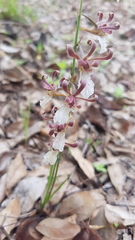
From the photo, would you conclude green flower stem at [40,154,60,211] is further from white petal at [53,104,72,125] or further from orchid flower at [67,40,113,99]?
orchid flower at [67,40,113,99]

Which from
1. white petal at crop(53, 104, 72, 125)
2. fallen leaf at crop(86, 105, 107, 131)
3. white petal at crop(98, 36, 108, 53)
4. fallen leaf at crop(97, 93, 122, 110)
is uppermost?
white petal at crop(98, 36, 108, 53)

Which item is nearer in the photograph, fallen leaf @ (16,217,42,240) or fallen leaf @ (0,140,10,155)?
fallen leaf @ (16,217,42,240)

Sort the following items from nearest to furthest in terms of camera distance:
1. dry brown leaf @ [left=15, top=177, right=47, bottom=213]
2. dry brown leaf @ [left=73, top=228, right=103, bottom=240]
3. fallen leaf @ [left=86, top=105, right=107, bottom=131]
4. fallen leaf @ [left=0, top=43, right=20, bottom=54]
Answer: dry brown leaf @ [left=73, top=228, right=103, bottom=240] < dry brown leaf @ [left=15, top=177, right=47, bottom=213] < fallen leaf @ [left=86, top=105, right=107, bottom=131] < fallen leaf @ [left=0, top=43, right=20, bottom=54]

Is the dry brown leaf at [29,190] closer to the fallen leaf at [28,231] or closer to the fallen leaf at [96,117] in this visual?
the fallen leaf at [28,231]

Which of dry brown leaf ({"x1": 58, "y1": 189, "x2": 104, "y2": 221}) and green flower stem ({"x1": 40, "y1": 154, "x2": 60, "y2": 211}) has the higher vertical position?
green flower stem ({"x1": 40, "y1": 154, "x2": 60, "y2": 211})

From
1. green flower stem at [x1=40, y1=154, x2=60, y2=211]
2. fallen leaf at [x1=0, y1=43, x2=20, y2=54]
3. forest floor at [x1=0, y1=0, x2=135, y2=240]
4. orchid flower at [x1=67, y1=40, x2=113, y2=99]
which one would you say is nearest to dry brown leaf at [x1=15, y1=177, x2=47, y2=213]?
forest floor at [x1=0, y1=0, x2=135, y2=240]

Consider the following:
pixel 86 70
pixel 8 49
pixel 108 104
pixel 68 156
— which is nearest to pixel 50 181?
pixel 68 156

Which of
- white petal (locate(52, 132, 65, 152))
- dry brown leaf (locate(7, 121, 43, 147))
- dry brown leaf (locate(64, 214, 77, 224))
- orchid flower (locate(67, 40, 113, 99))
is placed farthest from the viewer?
dry brown leaf (locate(7, 121, 43, 147))

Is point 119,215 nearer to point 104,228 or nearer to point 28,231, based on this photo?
point 104,228

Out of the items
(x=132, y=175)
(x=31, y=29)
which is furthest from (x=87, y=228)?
Answer: (x=31, y=29)
